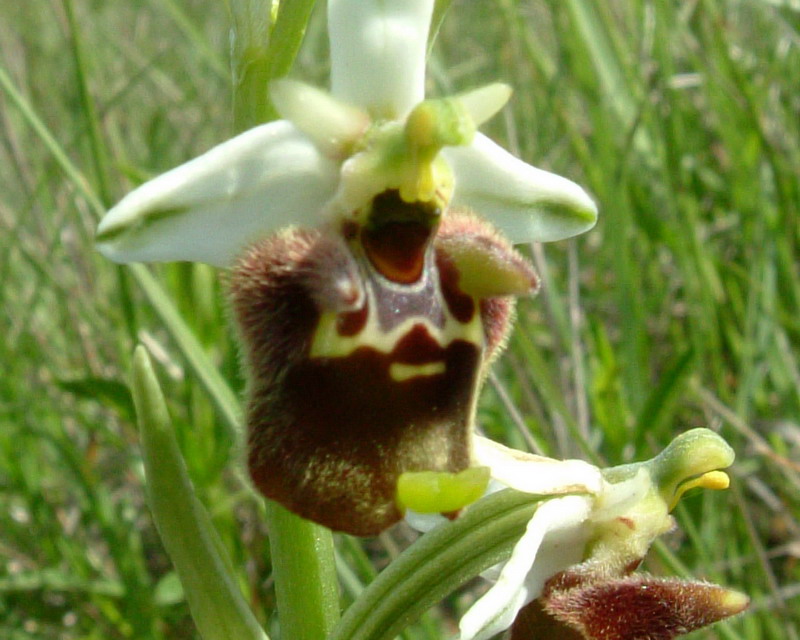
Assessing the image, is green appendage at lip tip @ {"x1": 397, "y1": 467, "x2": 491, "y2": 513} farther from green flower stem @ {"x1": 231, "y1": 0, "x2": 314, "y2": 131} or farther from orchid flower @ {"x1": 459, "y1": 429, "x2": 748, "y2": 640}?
green flower stem @ {"x1": 231, "y1": 0, "x2": 314, "y2": 131}

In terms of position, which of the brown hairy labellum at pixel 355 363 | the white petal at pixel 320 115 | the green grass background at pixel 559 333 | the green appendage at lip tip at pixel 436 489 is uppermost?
the white petal at pixel 320 115

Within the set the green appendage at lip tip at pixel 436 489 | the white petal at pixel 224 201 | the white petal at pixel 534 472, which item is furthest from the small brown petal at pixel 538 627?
the white petal at pixel 224 201

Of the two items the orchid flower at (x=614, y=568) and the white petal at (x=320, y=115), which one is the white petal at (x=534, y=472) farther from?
the white petal at (x=320, y=115)

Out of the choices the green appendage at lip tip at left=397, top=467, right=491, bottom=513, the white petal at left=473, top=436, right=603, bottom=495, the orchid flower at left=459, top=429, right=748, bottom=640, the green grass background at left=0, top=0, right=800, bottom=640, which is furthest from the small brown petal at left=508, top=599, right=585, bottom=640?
the green grass background at left=0, top=0, right=800, bottom=640

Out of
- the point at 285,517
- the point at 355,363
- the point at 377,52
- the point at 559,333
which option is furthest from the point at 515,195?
the point at 559,333

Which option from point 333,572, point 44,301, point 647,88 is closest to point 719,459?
point 333,572

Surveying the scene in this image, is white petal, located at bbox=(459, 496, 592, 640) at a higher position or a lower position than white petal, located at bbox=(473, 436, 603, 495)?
lower
